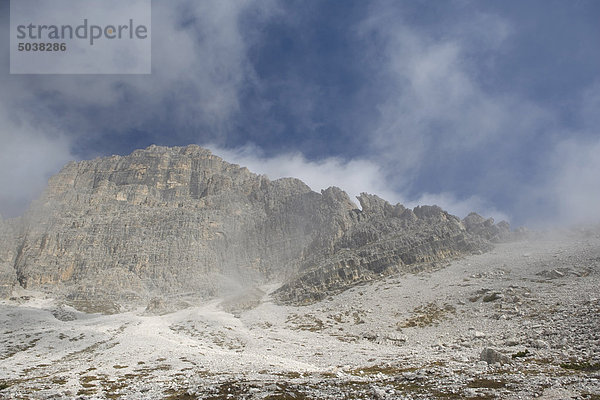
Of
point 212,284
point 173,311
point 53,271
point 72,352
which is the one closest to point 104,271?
point 53,271

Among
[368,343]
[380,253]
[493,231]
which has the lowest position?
[368,343]

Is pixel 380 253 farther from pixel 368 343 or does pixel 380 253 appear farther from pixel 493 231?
pixel 368 343

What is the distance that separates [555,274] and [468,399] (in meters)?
85.3

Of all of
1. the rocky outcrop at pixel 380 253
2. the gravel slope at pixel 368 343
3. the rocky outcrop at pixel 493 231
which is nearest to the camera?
the gravel slope at pixel 368 343

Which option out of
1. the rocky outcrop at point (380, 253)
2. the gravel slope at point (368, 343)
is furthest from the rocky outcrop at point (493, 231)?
the gravel slope at point (368, 343)

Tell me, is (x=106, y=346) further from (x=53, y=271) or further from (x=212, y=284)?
(x=53, y=271)

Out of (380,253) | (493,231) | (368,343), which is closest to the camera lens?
(368,343)

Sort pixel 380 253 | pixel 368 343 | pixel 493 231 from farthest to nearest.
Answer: pixel 493 231 < pixel 380 253 < pixel 368 343

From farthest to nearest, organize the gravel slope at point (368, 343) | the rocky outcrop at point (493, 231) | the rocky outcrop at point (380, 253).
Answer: the rocky outcrop at point (493, 231)
the rocky outcrop at point (380, 253)
the gravel slope at point (368, 343)

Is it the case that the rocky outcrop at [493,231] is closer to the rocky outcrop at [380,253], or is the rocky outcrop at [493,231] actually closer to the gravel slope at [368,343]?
the rocky outcrop at [380,253]

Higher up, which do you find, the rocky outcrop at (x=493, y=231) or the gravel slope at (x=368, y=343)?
the rocky outcrop at (x=493, y=231)

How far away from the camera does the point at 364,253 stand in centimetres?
15712

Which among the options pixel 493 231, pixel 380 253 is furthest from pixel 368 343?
pixel 493 231

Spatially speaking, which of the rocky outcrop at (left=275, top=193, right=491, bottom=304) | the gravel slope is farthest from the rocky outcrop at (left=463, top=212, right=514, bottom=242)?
the gravel slope
